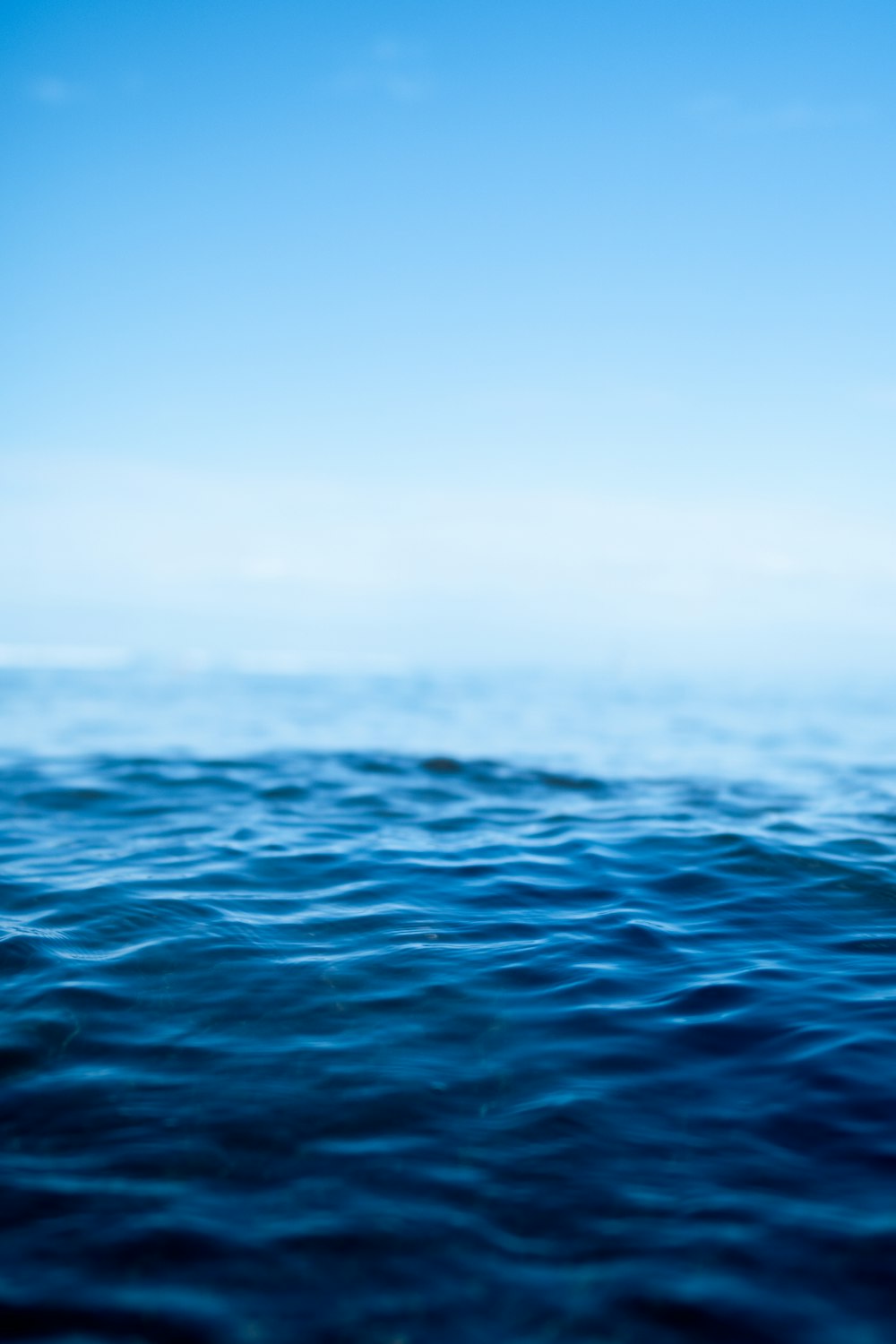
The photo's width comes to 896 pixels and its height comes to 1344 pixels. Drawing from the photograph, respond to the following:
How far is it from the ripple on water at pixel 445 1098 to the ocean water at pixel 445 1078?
17 millimetres

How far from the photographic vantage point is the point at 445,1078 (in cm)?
488

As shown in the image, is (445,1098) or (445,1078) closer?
(445,1098)

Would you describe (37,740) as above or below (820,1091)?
above

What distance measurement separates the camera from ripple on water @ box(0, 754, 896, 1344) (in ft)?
10.9

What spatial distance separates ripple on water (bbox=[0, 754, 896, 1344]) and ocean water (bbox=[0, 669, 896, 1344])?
0.06 feet

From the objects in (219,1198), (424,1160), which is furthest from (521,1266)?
(219,1198)

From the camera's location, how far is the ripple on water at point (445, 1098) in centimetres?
333

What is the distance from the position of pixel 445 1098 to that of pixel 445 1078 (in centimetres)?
20

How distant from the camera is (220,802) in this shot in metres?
12.6

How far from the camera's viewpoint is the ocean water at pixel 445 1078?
3348mm

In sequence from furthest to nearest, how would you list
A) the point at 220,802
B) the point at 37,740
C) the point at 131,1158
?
the point at 37,740 → the point at 220,802 → the point at 131,1158

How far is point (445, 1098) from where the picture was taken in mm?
4672

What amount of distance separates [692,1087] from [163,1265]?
2732mm

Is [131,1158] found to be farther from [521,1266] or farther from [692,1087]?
[692,1087]
